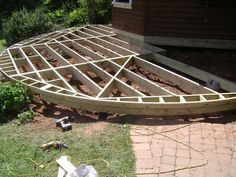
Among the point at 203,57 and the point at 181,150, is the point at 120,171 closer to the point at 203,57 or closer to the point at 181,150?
the point at 181,150

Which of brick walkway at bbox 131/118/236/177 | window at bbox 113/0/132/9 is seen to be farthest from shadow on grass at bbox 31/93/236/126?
window at bbox 113/0/132/9

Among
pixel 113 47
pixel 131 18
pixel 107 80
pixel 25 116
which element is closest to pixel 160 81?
pixel 107 80

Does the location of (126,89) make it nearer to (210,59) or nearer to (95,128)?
(95,128)

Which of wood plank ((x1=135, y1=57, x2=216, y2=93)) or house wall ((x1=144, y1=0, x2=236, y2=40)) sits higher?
house wall ((x1=144, y1=0, x2=236, y2=40))

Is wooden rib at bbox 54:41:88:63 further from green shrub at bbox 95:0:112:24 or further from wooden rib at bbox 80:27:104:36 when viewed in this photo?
green shrub at bbox 95:0:112:24

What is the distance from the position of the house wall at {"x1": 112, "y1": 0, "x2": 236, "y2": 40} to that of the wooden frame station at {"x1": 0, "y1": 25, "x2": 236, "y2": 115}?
89cm

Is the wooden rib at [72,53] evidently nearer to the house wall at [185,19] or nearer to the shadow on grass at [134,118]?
the house wall at [185,19]

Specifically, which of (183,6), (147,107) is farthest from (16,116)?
(183,6)

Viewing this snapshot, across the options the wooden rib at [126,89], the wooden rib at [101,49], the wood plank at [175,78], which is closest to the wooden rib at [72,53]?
the wooden rib at [101,49]

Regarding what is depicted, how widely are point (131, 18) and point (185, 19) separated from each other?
63.6 inches

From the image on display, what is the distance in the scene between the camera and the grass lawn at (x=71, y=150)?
4.18 meters

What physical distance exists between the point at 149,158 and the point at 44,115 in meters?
2.46

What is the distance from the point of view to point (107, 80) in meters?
7.09

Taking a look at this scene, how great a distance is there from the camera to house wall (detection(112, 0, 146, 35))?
9.48 metres
